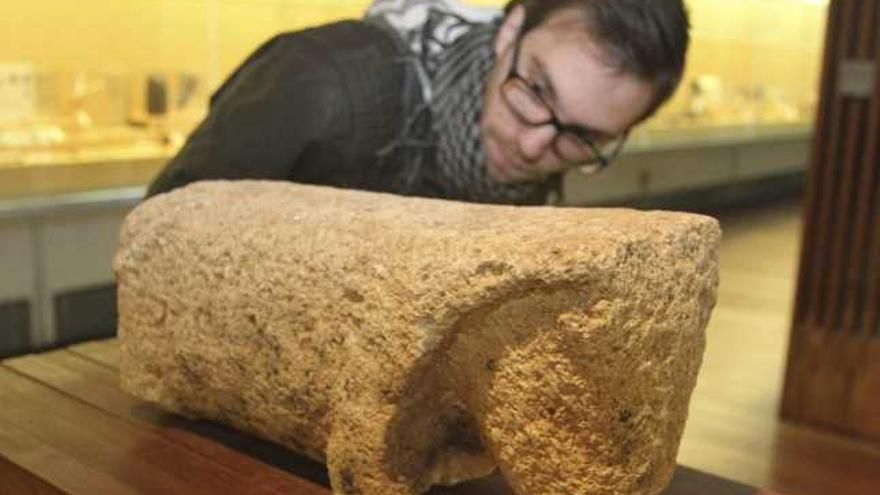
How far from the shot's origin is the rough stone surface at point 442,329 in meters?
0.89

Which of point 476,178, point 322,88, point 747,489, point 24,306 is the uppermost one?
point 322,88

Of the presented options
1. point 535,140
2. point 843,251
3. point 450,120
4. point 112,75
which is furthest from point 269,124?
point 112,75

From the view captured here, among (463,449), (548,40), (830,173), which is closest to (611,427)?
(463,449)

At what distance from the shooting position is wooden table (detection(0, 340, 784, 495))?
3.57 ft

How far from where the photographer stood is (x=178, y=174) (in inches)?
54.7

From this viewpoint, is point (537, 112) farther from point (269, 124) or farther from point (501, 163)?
point (269, 124)

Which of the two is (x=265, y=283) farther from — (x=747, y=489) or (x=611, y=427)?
(x=747, y=489)

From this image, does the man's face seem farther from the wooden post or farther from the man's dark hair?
the wooden post

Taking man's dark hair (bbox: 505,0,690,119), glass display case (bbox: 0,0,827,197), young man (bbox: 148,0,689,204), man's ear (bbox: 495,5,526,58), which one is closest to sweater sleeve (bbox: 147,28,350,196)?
young man (bbox: 148,0,689,204)

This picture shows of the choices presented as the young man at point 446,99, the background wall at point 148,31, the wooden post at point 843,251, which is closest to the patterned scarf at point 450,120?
the young man at point 446,99

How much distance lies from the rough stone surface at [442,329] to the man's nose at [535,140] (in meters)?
0.29

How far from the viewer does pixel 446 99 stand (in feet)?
4.91

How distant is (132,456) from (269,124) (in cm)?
49

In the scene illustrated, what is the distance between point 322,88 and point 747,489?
762 mm
